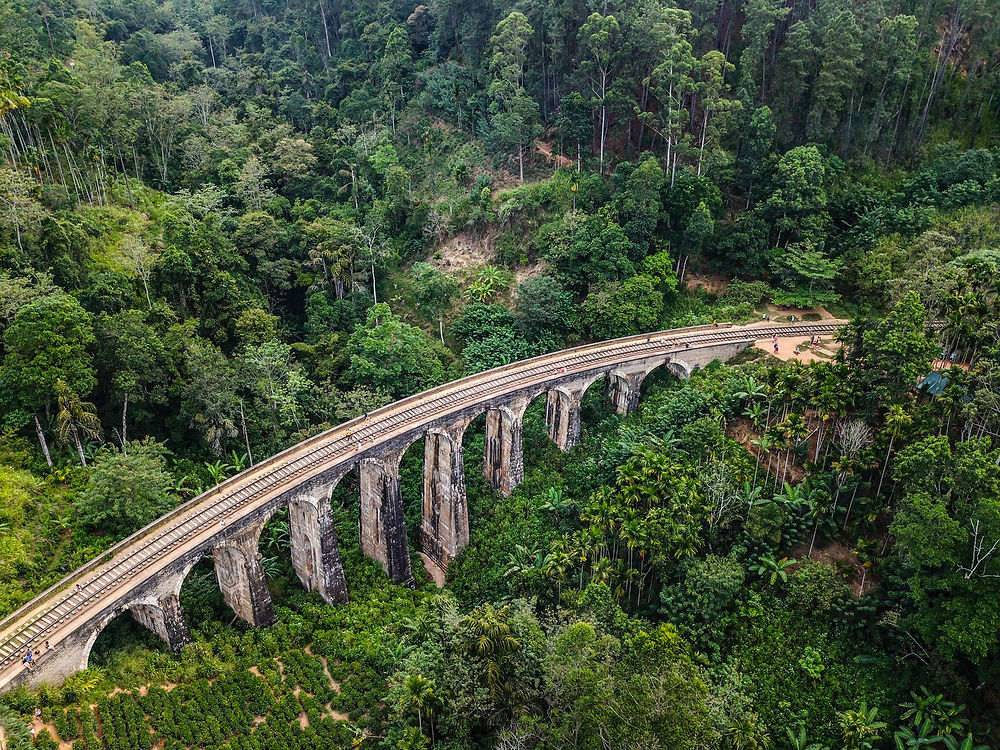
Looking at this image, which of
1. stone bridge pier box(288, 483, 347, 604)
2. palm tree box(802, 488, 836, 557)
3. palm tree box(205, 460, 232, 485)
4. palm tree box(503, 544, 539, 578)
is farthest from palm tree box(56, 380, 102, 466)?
palm tree box(802, 488, 836, 557)

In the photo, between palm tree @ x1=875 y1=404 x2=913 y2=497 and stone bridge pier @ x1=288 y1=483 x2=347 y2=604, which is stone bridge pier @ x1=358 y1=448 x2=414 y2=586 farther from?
palm tree @ x1=875 y1=404 x2=913 y2=497

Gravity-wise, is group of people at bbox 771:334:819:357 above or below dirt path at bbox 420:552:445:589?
above

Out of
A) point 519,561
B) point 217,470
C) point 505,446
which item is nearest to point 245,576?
point 217,470

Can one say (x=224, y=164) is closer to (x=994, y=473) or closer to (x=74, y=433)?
(x=74, y=433)

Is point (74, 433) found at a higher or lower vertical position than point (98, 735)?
higher

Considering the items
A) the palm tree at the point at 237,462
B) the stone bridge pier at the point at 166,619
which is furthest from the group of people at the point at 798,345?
the stone bridge pier at the point at 166,619

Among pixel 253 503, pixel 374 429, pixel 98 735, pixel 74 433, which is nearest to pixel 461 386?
pixel 374 429
